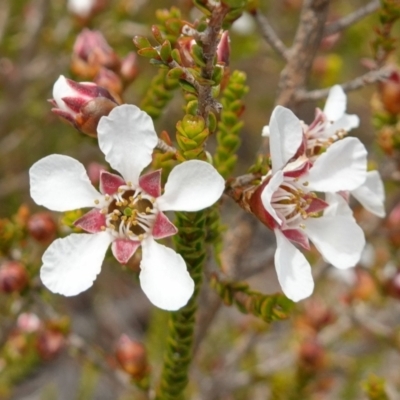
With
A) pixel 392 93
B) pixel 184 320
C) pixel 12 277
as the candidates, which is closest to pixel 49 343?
A: pixel 12 277

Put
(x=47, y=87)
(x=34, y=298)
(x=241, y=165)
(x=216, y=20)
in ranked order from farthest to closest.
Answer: (x=241, y=165), (x=47, y=87), (x=34, y=298), (x=216, y=20)

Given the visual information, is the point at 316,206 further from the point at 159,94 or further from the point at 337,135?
the point at 159,94

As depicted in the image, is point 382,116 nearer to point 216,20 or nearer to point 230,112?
point 230,112

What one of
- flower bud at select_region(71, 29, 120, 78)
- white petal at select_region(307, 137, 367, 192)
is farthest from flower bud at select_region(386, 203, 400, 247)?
flower bud at select_region(71, 29, 120, 78)

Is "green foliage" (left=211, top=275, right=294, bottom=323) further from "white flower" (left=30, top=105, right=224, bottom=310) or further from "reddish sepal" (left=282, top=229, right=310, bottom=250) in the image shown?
"white flower" (left=30, top=105, right=224, bottom=310)

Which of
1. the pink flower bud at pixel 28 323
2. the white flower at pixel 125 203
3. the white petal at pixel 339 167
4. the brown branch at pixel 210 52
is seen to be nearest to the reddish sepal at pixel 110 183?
the white flower at pixel 125 203

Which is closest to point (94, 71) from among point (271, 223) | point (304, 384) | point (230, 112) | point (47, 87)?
point (230, 112)

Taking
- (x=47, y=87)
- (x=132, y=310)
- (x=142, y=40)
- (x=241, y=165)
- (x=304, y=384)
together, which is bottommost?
(x=132, y=310)

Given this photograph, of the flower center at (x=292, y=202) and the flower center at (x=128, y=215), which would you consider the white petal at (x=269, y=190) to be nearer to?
the flower center at (x=292, y=202)

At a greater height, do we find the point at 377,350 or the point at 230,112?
the point at 230,112
